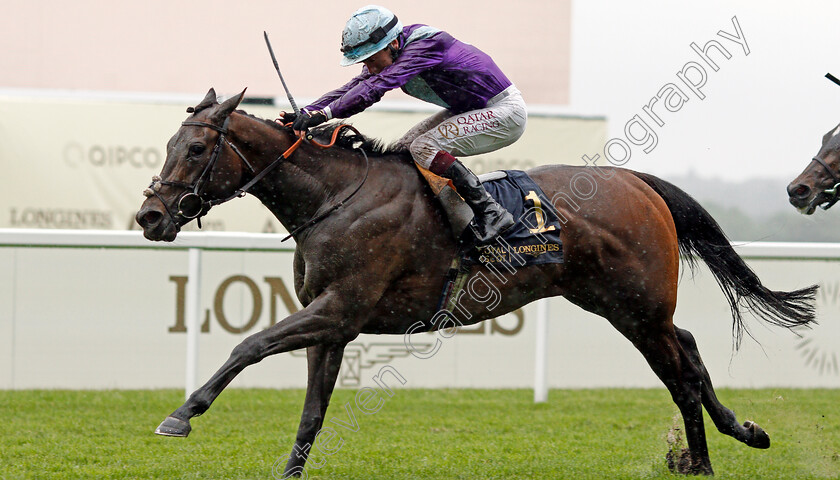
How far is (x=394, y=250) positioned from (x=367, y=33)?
0.99 m

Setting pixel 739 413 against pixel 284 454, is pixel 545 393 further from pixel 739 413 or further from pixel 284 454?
pixel 284 454

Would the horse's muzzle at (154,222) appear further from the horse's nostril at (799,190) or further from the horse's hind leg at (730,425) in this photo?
the horse's nostril at (799,190)

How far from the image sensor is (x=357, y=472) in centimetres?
470

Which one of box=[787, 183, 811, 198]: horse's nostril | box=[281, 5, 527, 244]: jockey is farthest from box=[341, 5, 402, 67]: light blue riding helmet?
box=[787, 183, 811, 198]: horse's nostril

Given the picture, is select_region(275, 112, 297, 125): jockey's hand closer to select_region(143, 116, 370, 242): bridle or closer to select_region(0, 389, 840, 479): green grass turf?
select_region(143, 116, 370, 242): bridle

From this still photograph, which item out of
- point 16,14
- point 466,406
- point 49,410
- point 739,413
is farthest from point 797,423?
point 16,14

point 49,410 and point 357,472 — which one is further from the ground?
point 357,472

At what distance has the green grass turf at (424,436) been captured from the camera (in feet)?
15.6

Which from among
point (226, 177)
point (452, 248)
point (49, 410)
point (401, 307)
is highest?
point (226, 177)

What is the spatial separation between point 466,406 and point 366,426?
1.14 m

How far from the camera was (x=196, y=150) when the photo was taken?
4062 millimetres

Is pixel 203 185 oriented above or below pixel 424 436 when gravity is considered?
above

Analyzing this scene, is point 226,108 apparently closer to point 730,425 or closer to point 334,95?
point 334,95

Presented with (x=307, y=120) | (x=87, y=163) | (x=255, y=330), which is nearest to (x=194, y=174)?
(x=307, y=120)
